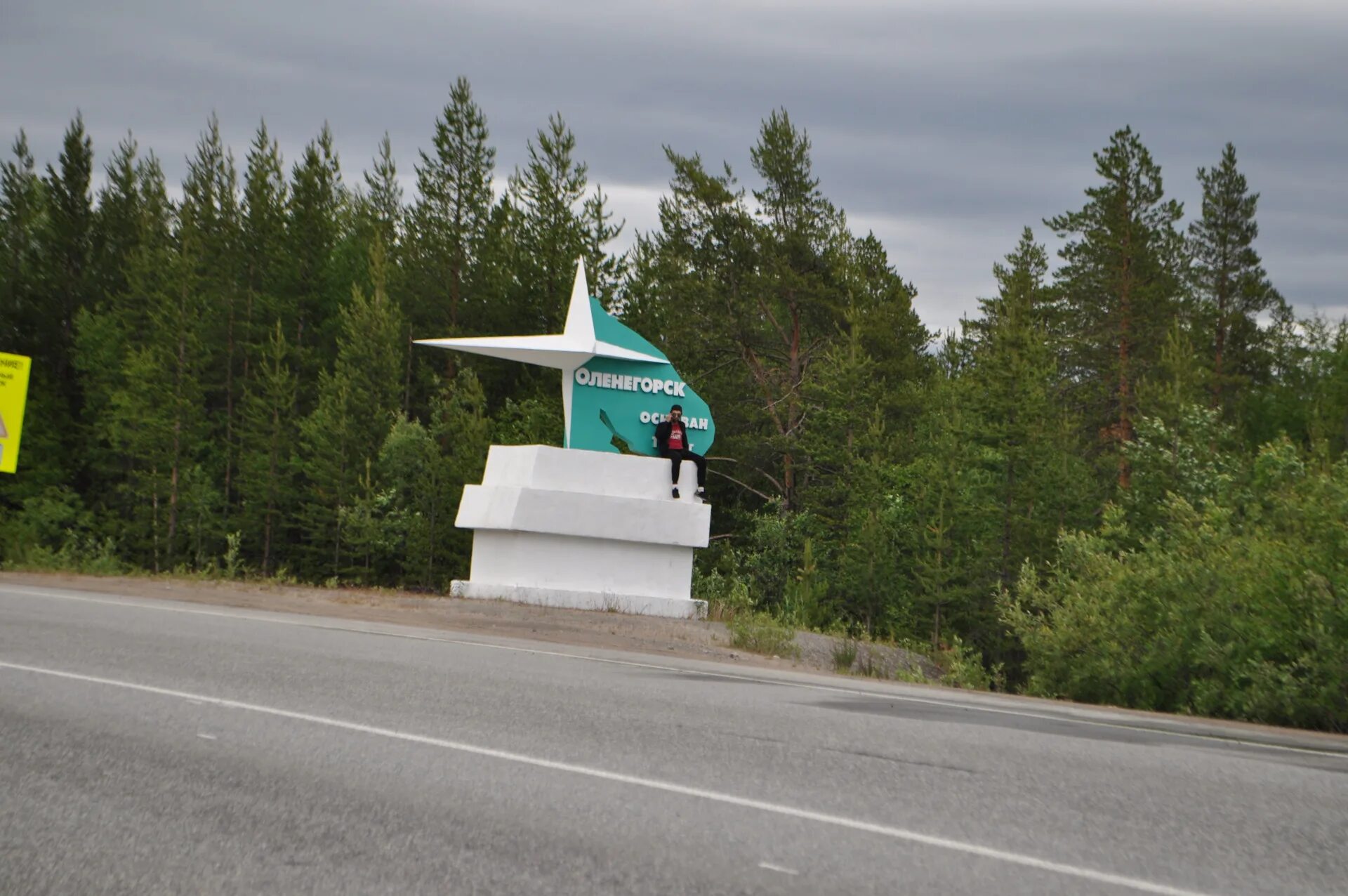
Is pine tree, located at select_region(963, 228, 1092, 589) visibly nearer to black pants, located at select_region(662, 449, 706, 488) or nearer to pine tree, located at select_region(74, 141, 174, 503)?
black pants, located at select_region(662, 449, 706, 488)

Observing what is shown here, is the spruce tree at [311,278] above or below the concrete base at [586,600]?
above

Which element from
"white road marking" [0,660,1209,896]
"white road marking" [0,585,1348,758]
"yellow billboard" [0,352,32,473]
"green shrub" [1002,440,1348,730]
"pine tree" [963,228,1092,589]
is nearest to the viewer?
"white road marking" [0,660,1209,896]

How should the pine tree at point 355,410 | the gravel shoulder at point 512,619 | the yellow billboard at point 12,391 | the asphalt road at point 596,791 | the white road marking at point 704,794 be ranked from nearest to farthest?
the asphalt road at point 596,791
the white road marking at point 704,794
the gravel shoulder at point 512,619
the yellow billboard at point 12,391
the pine tree at point 355,410

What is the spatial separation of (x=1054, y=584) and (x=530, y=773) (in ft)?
71.0

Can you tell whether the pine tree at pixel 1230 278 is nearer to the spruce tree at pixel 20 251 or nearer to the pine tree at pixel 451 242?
the pine tree at pixel 451 242

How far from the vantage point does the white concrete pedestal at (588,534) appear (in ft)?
79.1

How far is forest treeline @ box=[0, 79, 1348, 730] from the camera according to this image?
4584cm

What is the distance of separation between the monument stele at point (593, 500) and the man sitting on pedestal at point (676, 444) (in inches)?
6.6

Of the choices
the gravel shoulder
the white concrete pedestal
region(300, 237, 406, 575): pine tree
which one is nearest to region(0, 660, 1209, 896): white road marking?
the gravel shoulder

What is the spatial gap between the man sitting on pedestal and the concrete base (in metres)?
2.17

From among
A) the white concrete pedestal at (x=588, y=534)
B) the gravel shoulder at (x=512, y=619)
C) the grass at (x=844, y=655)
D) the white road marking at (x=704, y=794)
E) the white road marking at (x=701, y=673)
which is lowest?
the grass at (x=844, y=655)

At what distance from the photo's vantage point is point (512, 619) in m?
21.4

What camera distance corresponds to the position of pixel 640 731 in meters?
8.67

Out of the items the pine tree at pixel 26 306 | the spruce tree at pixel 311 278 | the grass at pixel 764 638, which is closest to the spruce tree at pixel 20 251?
the pine tree at pixel 26 306
